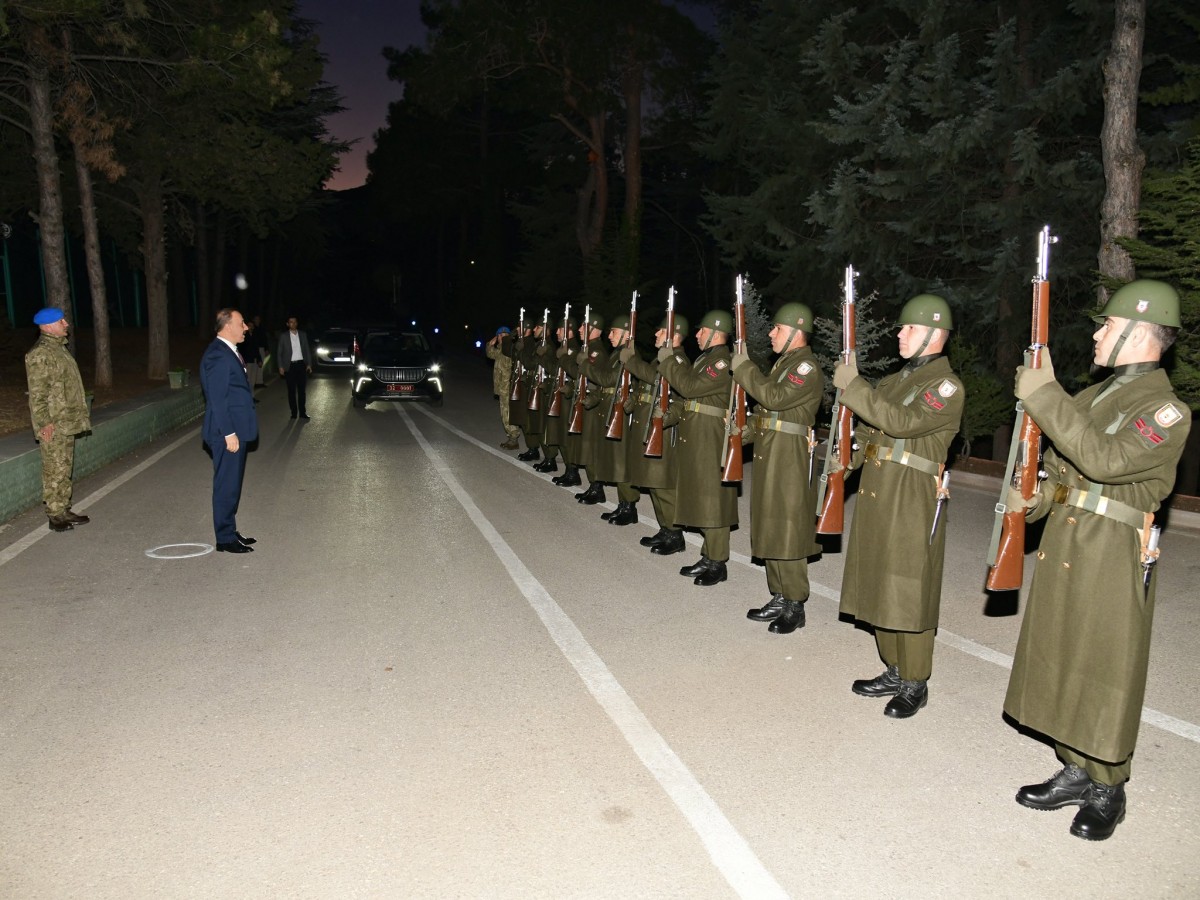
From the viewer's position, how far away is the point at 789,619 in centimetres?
598

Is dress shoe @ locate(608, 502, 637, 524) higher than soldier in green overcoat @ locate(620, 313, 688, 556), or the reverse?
soldier in green overcoat @ locate(620, 313, 688, 556)

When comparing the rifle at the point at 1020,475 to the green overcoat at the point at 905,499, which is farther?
the green overcoat at the point at 905,499

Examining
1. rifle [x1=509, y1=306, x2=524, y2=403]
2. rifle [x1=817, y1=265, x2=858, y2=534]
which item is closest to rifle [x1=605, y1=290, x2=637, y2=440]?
rifle [x1=817, y1=265, x2=858, y2=534]

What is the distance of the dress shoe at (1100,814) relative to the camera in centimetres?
357

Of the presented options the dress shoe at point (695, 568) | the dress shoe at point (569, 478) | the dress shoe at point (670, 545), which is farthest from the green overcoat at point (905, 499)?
the dress shoe at point (569, 478)

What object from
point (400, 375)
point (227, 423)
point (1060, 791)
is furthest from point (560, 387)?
point (400, 375)

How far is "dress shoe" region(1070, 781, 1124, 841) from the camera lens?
3.57 metres

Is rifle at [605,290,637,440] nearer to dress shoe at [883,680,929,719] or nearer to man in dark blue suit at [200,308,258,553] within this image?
man in dark blue suit at [200,308,258,553]

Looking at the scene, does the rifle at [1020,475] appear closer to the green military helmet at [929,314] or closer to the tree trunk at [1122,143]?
the green military helmet at [929,314]

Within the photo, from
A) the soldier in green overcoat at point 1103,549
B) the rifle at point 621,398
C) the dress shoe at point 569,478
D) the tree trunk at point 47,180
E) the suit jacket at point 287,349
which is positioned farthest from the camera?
the suit jacket at point 287,349

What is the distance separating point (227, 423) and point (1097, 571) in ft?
22.1

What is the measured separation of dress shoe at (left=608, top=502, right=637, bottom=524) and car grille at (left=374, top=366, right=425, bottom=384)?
12.1m

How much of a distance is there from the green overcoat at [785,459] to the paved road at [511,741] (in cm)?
61

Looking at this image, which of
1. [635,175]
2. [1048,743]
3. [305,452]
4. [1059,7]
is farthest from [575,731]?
[635,175]
